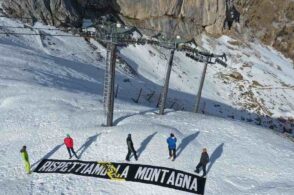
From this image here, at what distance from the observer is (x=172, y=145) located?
2808 cm

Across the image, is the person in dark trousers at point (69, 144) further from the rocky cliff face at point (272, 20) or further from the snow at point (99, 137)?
the rocky cliff face at point (272, 20)

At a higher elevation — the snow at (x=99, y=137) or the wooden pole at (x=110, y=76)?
the wooden pole at (x=110, y=76)

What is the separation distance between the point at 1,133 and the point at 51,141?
4046 mm

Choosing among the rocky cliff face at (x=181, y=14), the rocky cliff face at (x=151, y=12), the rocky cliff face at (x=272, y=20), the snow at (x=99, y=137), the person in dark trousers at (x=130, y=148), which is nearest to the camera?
the snow at (x=99, y=137)

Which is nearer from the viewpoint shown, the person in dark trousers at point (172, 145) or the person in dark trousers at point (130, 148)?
the person in dark trousers at point (130, 148)

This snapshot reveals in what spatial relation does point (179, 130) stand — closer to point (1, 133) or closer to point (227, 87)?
point (1, 133)

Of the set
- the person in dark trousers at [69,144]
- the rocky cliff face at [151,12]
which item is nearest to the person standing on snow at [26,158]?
the person in dark trousers at [69,144]

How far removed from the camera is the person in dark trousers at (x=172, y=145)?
27.9 metres

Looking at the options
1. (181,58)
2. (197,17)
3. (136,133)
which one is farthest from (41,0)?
(136,133)

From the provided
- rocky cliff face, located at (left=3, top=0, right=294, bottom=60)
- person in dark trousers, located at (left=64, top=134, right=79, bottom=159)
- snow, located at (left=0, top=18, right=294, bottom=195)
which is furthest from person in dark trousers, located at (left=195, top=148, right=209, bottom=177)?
rocky cliff face, located at (left=3, top=0, right=294, bottom=60)

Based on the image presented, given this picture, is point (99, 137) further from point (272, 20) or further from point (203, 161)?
point (272, 20)

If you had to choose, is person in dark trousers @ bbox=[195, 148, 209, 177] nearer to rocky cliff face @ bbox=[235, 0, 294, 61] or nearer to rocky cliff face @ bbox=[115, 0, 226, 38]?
rocky cliff face @ bbox=[115, 0, 226, 38]

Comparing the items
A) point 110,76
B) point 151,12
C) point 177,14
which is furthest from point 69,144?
point 177,14

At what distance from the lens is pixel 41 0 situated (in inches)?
2645
